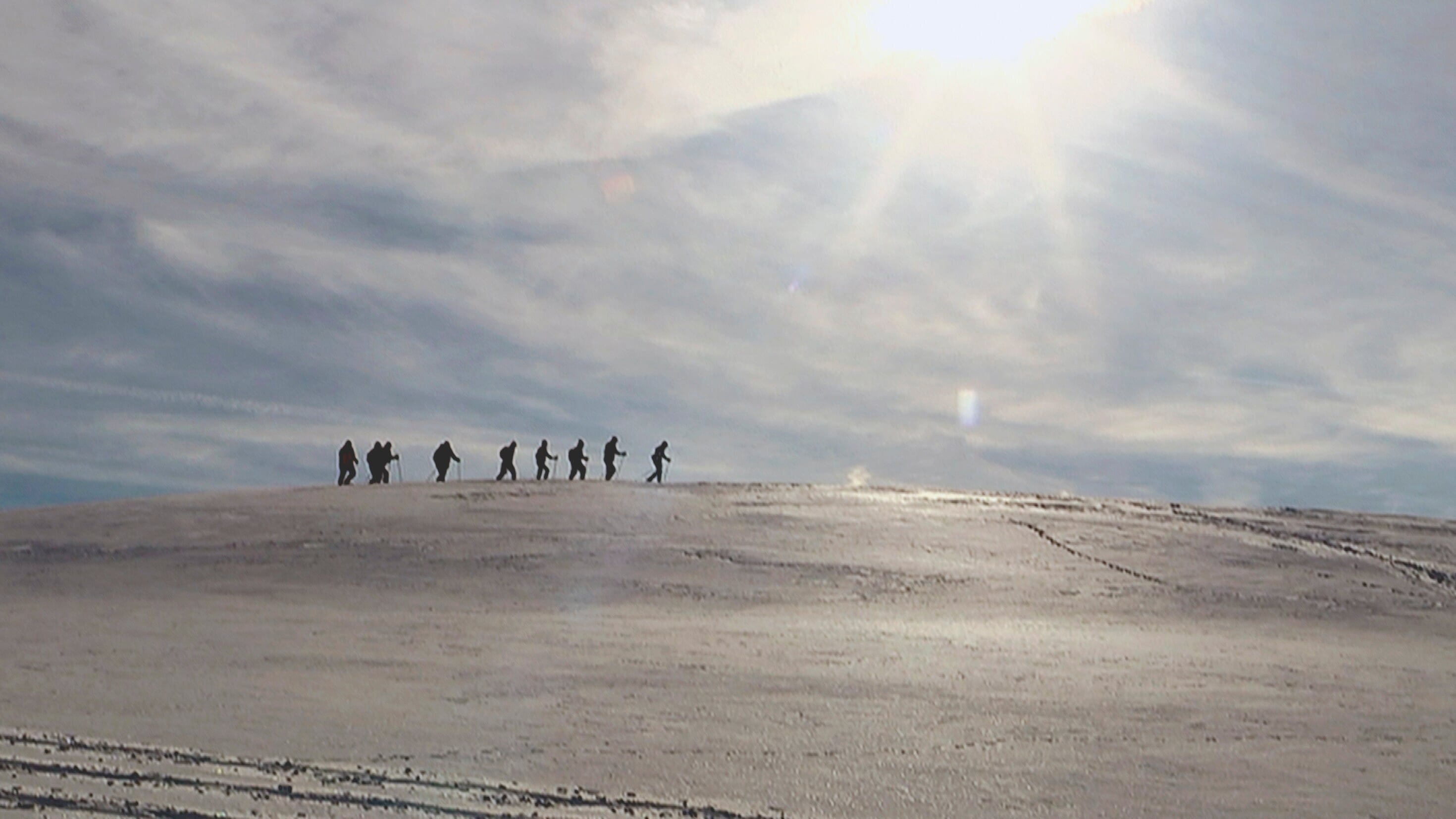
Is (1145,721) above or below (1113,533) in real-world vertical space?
below

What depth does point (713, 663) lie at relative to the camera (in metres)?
11.6

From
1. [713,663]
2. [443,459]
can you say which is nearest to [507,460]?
[443,459]

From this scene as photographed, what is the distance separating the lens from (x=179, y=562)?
57.8 ft

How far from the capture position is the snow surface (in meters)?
7.97

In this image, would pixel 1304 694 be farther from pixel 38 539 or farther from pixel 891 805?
pixel 38 539

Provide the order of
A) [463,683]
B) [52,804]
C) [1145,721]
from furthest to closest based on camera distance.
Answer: [463,683] → [1145,721] → [52,804]

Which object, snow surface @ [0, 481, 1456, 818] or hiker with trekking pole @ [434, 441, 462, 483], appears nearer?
snow surface @ [0, 481, 1456, 818]

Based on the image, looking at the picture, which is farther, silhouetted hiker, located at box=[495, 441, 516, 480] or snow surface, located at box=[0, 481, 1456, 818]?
silhouetted hiker, located at box=[495, 441, 516, 480]

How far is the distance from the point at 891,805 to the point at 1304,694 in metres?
5.13

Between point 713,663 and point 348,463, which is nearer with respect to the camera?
point 713,663

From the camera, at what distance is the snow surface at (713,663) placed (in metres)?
7.97

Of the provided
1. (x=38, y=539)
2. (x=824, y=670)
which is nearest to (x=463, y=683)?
(x=824, y=670)

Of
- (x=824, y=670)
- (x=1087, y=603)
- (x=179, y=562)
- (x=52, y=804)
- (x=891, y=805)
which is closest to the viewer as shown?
(x=52, y=804)

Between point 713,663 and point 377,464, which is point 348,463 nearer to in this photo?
point 377,464
